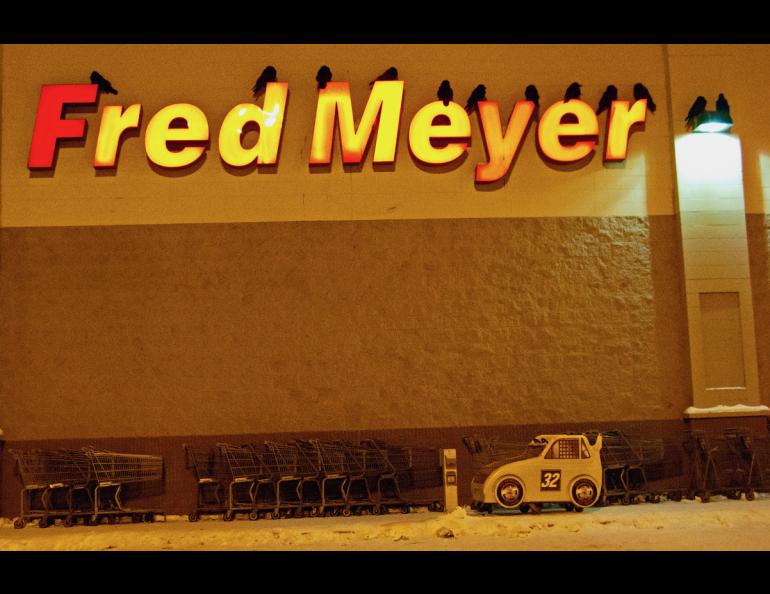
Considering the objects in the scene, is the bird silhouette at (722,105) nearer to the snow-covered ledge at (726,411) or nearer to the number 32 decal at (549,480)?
the snow-covered ledge at (726,411)

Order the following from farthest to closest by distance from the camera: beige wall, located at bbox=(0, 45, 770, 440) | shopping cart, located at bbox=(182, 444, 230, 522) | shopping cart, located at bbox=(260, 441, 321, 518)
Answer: beige wall, located at bbox=(0, 45, 770, 440)
shopping cart, located at bbox=(182, 444, 230, 522)
shopping cart, located at bbox=(260, 441, 321, 518)

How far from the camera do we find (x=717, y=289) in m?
15.5

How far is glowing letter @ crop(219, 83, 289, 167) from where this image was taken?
1548cm

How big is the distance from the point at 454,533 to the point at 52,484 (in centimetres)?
619

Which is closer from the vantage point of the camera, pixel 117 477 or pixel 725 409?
pixel 117 477

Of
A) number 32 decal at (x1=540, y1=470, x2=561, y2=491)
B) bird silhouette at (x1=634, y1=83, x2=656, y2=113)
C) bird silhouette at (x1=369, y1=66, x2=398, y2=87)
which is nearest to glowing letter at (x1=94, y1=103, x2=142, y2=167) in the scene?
bird silhouette at (x1=369, y1=66, x2=398, y2=87)

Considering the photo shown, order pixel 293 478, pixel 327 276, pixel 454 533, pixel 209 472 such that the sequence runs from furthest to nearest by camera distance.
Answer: pixel 327 276 → pixel 209 472 → pixel 293 478 → pixel 454 533

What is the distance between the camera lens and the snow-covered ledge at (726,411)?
15211 millimetres

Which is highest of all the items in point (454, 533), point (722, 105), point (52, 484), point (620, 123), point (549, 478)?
point (722, 105)

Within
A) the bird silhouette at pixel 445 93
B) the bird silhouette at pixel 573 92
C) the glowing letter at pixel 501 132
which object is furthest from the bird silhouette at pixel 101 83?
the bird silhouette at pixel 573 92

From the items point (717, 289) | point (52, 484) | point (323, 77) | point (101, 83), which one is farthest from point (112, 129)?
point (717, 289)

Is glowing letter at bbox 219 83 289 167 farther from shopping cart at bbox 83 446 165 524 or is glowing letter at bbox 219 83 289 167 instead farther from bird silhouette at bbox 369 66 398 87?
shopping cart at bbox 83 446 165 524

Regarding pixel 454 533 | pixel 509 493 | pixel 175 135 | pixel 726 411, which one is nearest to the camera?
pixel 454 533

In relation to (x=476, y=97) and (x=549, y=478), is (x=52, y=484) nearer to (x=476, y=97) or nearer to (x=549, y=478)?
(x=549, y=478)
